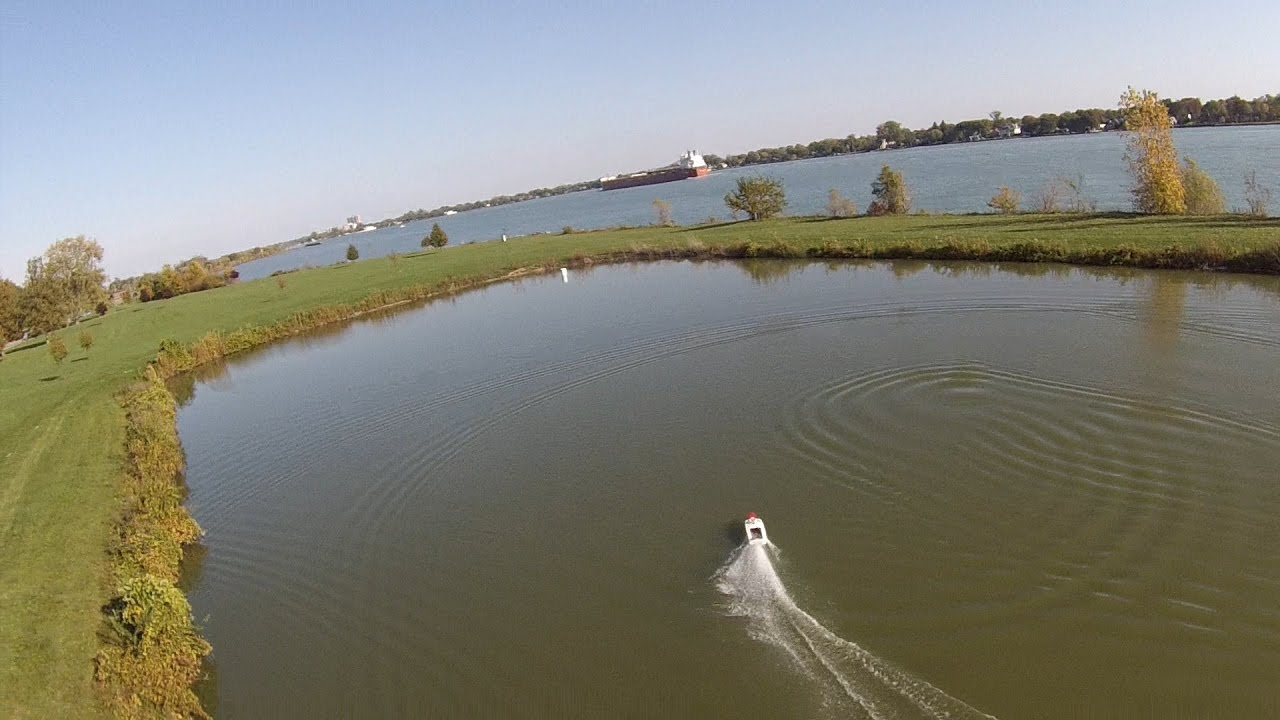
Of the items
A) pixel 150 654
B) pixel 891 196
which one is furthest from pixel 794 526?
pixel 891 196

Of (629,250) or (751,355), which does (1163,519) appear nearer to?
(751,355)

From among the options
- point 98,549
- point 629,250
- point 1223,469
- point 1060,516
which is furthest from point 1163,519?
point 629,250

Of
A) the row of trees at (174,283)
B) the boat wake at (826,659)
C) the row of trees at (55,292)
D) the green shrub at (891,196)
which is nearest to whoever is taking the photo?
the boat wake at (826,659)

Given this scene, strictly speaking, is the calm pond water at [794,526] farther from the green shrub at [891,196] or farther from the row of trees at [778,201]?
the row of trees at [778,201]

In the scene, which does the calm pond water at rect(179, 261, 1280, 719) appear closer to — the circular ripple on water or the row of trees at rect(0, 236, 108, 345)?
the circular ripple on water

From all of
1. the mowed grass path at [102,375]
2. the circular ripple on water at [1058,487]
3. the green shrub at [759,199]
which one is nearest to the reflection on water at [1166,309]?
the mowed grass path at [102,375]

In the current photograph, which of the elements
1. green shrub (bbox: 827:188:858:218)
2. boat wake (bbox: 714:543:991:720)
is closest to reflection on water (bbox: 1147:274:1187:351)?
boat wake (bbox: 714:543:991:720)

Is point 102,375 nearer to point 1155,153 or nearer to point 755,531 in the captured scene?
point 755,531
